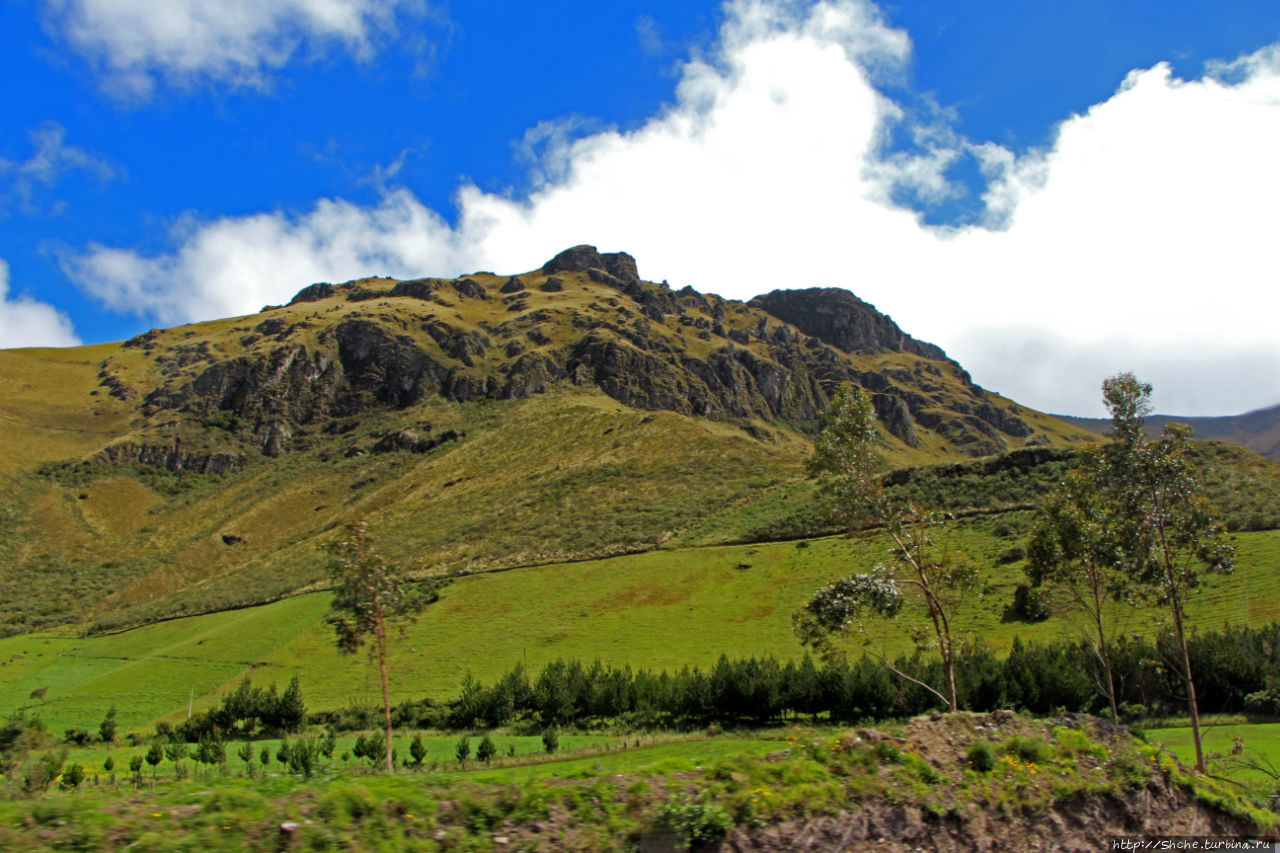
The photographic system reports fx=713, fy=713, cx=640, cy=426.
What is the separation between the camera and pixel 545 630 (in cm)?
7056

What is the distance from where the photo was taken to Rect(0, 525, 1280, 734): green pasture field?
57781 mm

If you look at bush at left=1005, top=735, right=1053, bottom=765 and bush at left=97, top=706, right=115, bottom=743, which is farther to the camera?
bush at left=97, top=706, right=115, bottom=743

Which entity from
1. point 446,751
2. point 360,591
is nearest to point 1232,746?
point 360,591

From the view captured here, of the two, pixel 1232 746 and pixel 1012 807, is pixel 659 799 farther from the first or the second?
pixel 1232 746

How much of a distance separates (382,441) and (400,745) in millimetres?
128389

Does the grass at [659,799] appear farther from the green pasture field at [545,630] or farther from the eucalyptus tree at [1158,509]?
the green pasture field at [545,630]

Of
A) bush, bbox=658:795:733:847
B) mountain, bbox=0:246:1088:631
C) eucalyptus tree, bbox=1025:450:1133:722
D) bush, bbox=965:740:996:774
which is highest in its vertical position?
mountain, bbox=0:246:1088:631

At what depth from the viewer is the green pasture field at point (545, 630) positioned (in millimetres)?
57781

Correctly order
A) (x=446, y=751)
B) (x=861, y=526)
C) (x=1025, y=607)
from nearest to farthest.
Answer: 1. (x=861, y=526)
2. (x=446, y=751)
3. (x=1025, y=607)

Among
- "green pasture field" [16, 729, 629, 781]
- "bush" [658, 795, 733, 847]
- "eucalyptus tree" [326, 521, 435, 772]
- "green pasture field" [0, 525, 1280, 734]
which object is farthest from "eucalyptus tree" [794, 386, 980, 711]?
"green pasture field" [0, 525, 1280, 734]

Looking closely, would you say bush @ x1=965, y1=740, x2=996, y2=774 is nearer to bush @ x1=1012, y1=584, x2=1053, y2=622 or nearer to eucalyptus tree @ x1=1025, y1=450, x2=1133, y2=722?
eucalyptus tree @ x1=1025, y1=450, x2=1133, y2=722

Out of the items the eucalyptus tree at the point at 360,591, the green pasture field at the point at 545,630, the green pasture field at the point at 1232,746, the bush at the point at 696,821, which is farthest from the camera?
the green pasture field at the point at 545,630

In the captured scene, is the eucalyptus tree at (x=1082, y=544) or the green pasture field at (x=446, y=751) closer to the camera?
the eucalyptus tree at (x=1082, y=544)

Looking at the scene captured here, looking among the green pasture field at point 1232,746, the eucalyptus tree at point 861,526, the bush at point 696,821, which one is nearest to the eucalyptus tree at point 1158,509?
the green pasture field at point 1232,746
